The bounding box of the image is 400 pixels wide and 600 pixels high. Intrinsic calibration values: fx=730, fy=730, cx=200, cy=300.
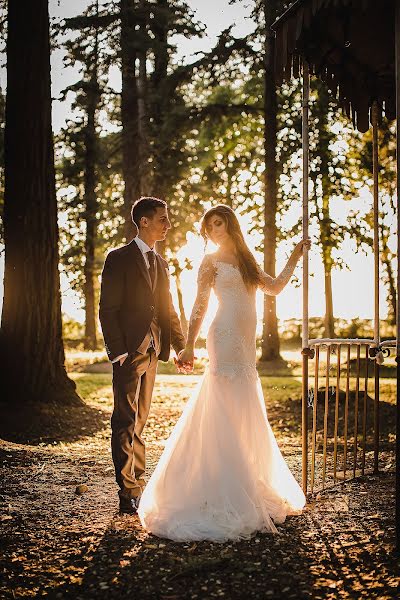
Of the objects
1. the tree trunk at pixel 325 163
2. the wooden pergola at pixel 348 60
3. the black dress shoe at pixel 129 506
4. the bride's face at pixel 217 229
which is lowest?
the black dress shoe at pixel 129 506

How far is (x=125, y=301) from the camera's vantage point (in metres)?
5.29

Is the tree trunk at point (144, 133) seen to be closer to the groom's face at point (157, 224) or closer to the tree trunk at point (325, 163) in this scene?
the tree trunk at point (325, 163)

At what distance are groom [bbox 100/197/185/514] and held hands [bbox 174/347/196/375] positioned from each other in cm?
12

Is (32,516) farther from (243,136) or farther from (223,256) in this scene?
(243,136)

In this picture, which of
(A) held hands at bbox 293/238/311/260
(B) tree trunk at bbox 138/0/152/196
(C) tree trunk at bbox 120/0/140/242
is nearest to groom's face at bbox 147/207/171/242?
(A) held hands at bbox 293/238/311/260

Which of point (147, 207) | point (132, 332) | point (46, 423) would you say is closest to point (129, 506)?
point (132, 332)

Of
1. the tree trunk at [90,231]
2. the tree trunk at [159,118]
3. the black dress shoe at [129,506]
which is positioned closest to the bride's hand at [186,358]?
the black dress shoe at [129,506]

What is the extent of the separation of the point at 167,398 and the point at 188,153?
8.20 meters

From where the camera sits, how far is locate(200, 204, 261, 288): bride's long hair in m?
5.24

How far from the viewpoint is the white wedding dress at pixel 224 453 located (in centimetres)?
465

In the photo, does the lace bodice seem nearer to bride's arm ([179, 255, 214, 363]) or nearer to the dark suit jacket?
bride's arm ([179, 255, 214, 363])

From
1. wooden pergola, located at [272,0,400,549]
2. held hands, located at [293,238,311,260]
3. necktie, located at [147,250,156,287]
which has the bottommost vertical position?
necktie, located at [147,250,156,287]

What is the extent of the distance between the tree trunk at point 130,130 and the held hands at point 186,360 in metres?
12.0

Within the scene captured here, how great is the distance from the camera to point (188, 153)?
62.8ft
